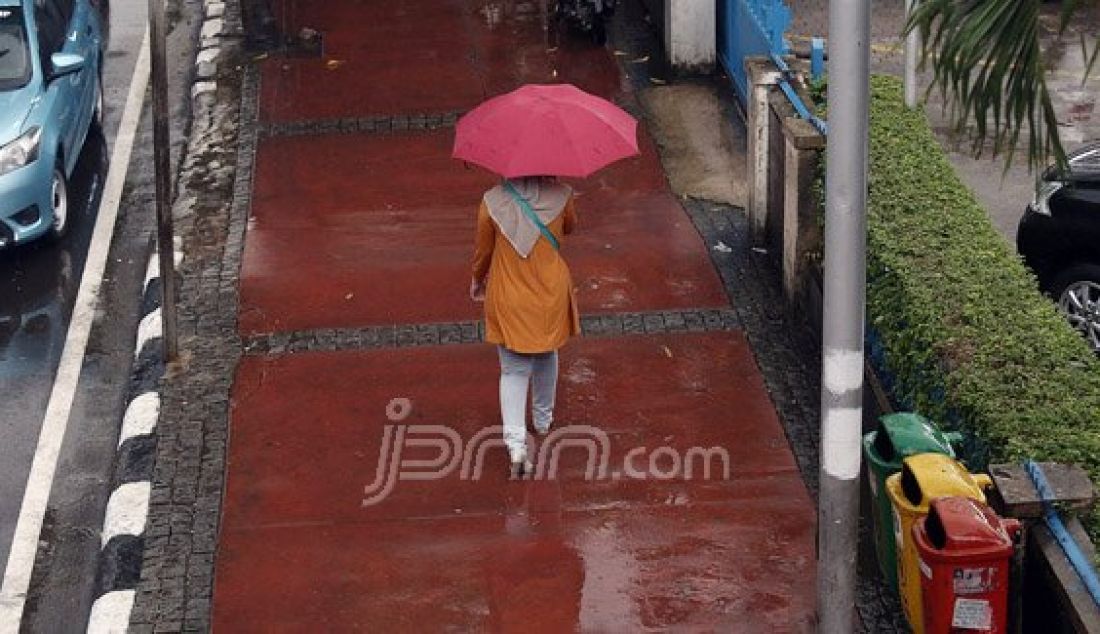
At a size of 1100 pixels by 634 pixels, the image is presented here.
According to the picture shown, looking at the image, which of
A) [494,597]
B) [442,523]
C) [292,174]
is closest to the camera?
[494,597]

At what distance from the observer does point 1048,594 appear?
760cm

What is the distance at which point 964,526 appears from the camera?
24.3 feet

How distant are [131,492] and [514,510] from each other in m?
2.02

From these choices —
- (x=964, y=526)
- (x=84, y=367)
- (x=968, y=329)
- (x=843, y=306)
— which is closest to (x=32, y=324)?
(x=84, y=367)

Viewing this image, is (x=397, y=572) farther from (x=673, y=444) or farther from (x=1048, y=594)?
(x=1048, y=594)

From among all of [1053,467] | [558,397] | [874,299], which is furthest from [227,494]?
[1053,467]

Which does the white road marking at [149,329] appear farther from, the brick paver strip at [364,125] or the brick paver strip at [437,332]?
the brick paver strip at [364,125]

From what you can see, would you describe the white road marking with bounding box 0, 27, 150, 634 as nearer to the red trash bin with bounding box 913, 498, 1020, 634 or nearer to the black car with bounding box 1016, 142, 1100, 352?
the red trash bin with bounding box 913, 498, 1020, 634

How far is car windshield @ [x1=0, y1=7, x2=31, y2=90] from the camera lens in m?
13.8

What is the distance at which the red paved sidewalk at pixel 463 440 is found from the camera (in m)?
8.88

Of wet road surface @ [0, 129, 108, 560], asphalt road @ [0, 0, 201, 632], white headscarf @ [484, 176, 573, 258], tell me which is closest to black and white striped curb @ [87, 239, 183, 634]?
asphalt road @ [0, 0, 201, 632]

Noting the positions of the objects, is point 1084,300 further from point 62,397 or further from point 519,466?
point 62,397

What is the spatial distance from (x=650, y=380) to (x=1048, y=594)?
12.2ft

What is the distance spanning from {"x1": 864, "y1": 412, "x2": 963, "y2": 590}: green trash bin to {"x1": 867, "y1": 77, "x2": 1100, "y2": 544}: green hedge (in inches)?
10.0
